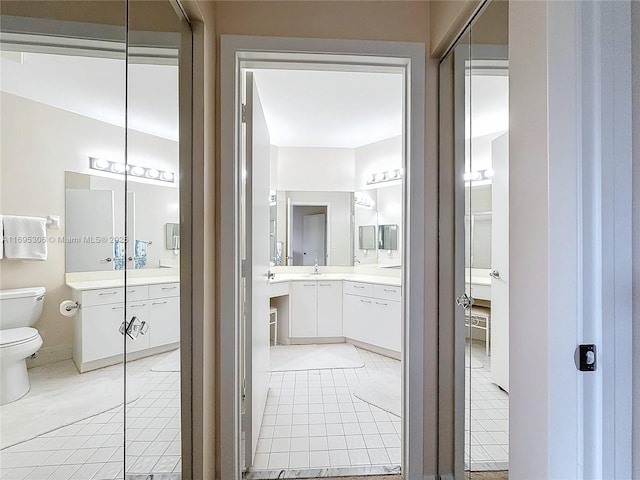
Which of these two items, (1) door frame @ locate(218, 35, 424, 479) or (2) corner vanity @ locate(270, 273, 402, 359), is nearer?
(1) door frame @ locate(218, 35, 424, 479)

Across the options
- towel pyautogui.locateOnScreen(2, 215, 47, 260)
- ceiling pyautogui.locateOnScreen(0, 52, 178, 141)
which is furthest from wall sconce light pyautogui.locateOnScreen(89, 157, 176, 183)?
towel pyautogui.locateOnScreen(2, 215, 47, 260)

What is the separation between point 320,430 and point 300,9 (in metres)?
2.45

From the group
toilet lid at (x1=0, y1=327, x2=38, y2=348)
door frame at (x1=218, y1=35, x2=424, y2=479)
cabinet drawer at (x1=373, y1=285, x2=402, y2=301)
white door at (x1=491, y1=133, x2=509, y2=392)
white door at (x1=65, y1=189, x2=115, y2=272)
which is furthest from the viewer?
cabinet drawer at (x1=373, y1=285, x2=402, y2=301)

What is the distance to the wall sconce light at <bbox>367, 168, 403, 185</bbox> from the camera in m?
3.96

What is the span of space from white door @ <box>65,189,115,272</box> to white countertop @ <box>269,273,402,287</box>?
2723mm

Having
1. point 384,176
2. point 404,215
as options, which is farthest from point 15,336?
point 384,176

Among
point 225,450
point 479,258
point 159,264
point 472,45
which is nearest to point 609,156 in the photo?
point 479,258

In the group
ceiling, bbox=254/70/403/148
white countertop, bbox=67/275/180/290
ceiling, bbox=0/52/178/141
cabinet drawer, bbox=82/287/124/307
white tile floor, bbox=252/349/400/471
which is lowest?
white tile floor, bbox=252/349/400/471

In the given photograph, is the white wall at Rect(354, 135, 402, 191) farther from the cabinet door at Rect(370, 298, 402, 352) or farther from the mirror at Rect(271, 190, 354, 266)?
the cabinet door at Rect(370, 298, 402, 352)

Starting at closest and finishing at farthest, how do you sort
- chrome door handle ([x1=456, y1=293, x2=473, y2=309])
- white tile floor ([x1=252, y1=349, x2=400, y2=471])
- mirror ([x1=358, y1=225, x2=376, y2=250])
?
chrome door handle ([x1=456, y1=293, x2=473, y2=309]) < white tile floor ([x1=252, y1=349, x2=400, y2=471]) < mirror ([x1=358, y1=225, x2=376, y2=250])

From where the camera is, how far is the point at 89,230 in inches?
34.7

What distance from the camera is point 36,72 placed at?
2.27ft

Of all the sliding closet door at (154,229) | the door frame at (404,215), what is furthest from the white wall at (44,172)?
the door frame at (404,215)

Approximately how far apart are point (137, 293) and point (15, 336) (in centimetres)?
56
